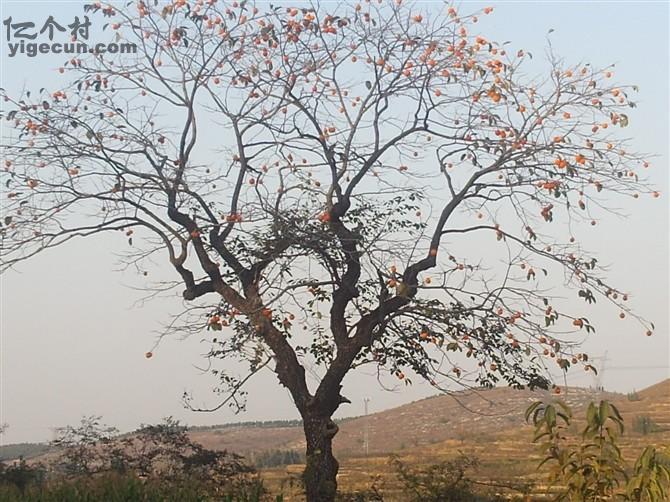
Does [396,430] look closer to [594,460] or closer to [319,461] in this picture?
[319,461]

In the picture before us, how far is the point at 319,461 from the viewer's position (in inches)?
432

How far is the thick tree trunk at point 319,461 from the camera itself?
1090cm

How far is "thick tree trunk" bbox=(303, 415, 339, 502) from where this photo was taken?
1090cm

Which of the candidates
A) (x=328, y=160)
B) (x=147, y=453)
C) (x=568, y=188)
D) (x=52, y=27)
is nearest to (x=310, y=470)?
(x=147, y=453)

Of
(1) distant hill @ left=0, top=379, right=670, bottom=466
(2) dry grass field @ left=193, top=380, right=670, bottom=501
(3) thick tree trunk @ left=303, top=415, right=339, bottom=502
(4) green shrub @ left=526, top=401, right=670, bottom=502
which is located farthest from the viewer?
(1) distant hill @ left=0, top=379, right=670, bottom=466

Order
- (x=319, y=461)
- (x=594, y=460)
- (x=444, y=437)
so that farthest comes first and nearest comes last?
(x=444, y=437), (x=319, y=461), (x=594, y=460)

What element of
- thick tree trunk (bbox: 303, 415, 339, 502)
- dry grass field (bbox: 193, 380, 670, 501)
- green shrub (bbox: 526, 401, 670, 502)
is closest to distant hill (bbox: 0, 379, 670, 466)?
dry grass field (bbox: 193, 380, 670, 501)

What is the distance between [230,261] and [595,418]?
6606 millimetres

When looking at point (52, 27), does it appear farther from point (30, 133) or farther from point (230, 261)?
point (230, 261)

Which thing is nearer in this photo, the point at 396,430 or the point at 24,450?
the point at 24,450

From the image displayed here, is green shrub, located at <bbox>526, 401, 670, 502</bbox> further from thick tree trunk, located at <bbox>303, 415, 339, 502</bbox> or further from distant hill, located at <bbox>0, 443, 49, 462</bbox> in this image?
distant hill, located at <bbox>0, 443, 49, 462</bbox>

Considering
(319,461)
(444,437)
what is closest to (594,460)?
(319,461)

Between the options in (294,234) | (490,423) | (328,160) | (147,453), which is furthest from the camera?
(490,423)

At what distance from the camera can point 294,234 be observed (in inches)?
424
